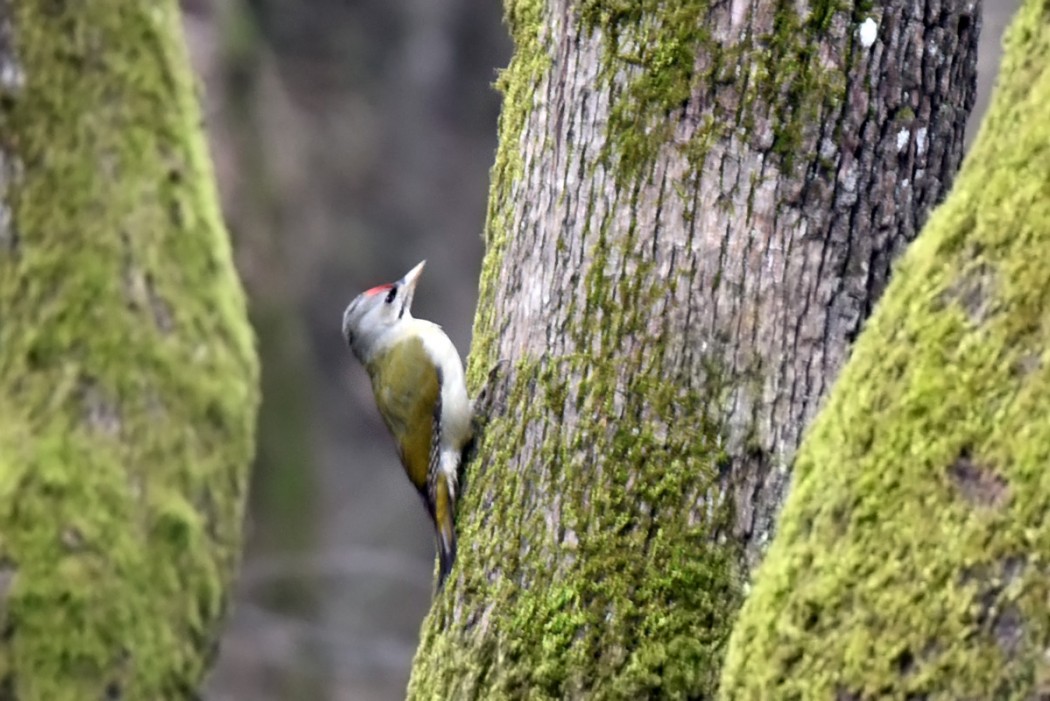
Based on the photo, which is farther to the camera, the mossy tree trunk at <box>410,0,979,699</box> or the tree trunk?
the mossy tree trunk at <box>410,0,979,699</box>

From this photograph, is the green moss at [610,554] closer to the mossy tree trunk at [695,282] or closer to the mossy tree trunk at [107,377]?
the mossy tree trunk at [695,282]

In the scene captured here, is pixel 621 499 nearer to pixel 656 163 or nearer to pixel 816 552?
pixel 656 163

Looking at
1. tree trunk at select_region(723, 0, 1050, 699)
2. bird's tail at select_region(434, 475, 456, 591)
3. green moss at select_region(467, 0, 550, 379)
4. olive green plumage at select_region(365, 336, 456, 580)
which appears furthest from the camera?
olive green plumage at select_region(365, 336, 456, 580)

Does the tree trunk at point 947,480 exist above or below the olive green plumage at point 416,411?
above

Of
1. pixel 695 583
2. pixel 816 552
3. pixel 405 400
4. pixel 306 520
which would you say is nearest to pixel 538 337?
pixel 695 583

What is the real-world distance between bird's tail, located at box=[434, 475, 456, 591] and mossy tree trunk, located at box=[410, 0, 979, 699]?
0.46 metres

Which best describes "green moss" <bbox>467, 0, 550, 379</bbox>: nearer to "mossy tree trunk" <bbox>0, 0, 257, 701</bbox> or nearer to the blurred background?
"mossy tree trunk" <bbox>0, 0, 257, 701</bbox>

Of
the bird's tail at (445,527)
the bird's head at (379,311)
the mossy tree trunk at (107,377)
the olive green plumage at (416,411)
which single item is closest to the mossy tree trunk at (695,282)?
the bird's tail at (445,527)

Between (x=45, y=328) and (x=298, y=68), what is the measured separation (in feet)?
27.7

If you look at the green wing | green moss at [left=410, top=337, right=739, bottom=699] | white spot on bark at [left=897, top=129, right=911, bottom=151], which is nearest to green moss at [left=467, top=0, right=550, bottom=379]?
green moss at [left=410, top=337, right=739, bottom=699]

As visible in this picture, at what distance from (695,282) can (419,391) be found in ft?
7.41

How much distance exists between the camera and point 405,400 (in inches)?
216

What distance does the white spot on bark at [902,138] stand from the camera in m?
3.26

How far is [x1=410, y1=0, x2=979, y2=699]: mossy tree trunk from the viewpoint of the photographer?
3.24 meters
